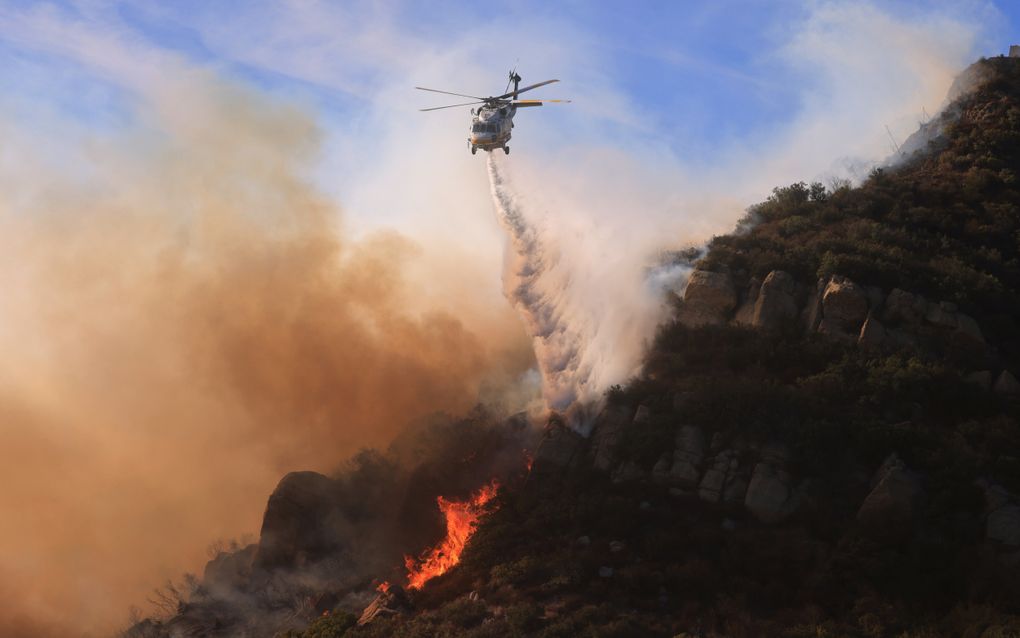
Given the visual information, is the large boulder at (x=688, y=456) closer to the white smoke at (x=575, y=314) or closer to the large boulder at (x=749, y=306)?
the white smoke at (x=575, y=314)

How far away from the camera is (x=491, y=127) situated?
7150 centimetres

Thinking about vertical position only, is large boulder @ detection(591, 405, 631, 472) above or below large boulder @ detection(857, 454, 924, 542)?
above

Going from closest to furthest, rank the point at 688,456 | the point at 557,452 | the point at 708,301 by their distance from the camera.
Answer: the point at 688,456 → the point at 557,452 → the point at 708,301

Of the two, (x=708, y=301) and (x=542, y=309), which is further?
(x=542, y=309)

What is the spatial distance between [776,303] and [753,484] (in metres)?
14.9

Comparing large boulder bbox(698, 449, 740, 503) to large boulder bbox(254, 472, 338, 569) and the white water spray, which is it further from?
large boulder bbox(254, 472, 338, 569)

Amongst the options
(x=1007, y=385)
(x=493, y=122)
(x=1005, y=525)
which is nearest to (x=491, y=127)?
(x=493, y=122)

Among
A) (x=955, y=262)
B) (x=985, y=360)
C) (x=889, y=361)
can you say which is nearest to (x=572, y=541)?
(x=889, y=361)

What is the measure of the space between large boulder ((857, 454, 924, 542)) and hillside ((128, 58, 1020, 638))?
0.31 feet

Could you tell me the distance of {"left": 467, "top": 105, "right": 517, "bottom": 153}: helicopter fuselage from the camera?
71500 mm

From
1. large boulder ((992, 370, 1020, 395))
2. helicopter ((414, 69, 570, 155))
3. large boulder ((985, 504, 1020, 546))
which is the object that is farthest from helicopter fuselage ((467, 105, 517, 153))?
large boulder ((985, 504, 1020, 546))

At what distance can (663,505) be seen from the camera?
165 ft

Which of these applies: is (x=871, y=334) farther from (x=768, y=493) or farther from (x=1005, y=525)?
(x=1005, y=525)

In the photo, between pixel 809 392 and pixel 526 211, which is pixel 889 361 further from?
pixel 526 211
